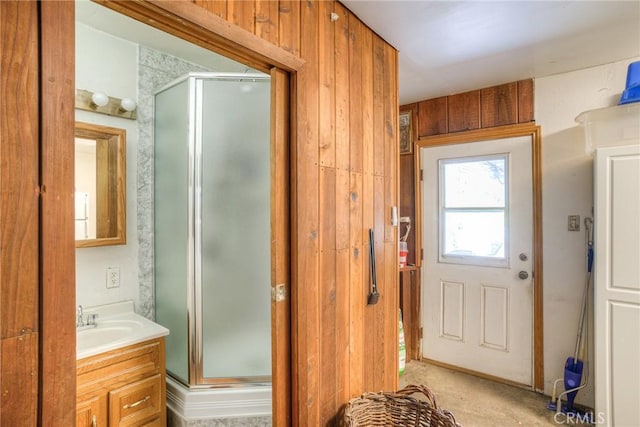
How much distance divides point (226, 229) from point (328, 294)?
80 centimetres

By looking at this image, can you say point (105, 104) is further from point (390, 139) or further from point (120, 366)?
point (390, 139)

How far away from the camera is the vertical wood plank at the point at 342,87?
157cm

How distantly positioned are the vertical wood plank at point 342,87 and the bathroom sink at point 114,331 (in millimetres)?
1148

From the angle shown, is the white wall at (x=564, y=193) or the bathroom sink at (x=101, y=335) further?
the white wall at (x=564, y=193)

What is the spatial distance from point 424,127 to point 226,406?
2.64 metres

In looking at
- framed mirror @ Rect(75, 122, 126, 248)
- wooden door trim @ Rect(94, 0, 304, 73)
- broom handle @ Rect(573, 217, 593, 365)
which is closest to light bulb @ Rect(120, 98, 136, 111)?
framed mirror @ Rect(75, 122, 126, 248)

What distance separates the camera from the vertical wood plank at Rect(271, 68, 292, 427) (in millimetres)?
1323

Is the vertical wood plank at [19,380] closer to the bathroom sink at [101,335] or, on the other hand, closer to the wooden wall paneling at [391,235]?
the bathroom sink at [101,335]

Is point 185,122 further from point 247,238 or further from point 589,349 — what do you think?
point 589,349

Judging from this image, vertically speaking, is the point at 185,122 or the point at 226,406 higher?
the point at 185,122

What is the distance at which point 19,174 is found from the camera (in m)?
0.69

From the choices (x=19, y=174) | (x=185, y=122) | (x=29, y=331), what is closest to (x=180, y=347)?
(x=185, y=122)

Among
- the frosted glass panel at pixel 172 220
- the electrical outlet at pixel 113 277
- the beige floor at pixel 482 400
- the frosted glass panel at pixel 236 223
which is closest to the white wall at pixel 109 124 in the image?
the electrical outlet at pixel 113 277

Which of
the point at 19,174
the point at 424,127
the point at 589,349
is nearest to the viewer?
the point at 19,174
